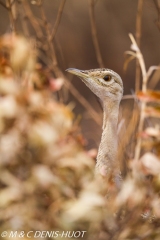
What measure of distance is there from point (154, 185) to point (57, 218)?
0.29 meters

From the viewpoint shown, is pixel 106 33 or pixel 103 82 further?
pixel 106 33

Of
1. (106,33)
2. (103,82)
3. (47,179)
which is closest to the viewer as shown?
(47,179)

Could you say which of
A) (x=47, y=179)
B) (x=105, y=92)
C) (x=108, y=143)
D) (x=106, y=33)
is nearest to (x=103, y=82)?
(x=105, y=92)

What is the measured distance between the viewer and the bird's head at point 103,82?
9.61 feet

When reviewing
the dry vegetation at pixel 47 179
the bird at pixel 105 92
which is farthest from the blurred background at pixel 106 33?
the dry vegetation at pixel 47 179

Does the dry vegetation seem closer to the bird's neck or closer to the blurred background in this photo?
the bird's neck

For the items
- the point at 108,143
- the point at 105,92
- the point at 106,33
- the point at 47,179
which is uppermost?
the point at 47,179

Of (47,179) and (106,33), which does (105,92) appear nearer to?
(47,179)

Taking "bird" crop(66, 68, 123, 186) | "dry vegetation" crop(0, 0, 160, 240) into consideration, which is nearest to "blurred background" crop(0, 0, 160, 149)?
"bird" crop(66, 68, 123, 186)

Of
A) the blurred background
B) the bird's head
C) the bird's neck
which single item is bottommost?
the blurred background

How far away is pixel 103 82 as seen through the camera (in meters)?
2.98

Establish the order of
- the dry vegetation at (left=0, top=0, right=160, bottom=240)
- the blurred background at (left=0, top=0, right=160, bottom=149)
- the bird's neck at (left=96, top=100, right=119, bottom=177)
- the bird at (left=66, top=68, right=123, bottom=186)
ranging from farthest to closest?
the blurred background at (left=0, top=0, right=160, bottom=149)
the bird at (left=66, top=68, right=123, bottom=186)
the bird's neck at (left=96, top=100, right=119, bottom=177)
the dry vegetation at (left=0, top=0, right=160, bottom=240)

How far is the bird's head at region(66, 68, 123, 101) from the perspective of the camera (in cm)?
293

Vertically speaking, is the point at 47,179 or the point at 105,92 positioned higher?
the point at 47,179
